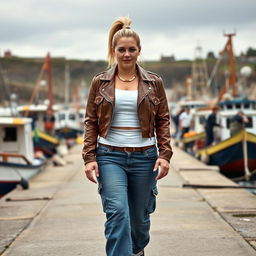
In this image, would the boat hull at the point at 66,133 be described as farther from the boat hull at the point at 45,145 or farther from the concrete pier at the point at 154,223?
the concrete pier at the point at 154,223

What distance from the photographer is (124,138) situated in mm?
5645

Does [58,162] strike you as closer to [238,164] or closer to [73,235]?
[238,164]

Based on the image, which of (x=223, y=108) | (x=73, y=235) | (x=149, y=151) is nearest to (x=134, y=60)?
(x=149, y=151)

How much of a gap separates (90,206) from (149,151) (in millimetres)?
5927

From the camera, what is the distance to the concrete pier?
25.1 ft

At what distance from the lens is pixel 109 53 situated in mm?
5988

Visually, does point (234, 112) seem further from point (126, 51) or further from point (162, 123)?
point (126, 51)

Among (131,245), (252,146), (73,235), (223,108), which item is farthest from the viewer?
(223,108)

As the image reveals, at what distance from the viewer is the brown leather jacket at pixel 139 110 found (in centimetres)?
562

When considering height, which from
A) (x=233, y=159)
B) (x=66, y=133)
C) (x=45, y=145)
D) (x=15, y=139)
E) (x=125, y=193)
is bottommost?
(x=66, y=133)

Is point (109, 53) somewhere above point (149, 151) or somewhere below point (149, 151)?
above

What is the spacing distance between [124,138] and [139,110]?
0.25 metres

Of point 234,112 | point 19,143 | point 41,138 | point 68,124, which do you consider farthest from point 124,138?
point 68,124

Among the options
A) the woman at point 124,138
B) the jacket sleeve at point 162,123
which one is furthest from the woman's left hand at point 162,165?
Answer: the jacket sleeve at point 162,123
